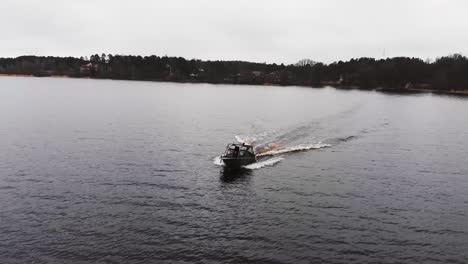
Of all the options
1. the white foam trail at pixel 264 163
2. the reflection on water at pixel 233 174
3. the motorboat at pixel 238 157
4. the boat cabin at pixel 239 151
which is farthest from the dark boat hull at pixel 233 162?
the white foam trail at pixel 264 163

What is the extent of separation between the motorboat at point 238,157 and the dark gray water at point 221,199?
2432mm

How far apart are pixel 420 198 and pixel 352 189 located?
866 cm

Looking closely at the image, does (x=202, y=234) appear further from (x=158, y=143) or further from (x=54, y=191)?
(x=158, y=143)

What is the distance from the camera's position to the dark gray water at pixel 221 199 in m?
40.4

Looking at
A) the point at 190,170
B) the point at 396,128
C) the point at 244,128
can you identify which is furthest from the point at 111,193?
the point at 396,128

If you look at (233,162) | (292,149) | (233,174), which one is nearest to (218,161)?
(233,162)

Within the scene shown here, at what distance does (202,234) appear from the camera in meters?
43.2

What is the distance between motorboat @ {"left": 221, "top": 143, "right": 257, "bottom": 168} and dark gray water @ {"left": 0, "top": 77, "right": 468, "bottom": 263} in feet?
7.98

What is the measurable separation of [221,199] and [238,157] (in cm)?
1629

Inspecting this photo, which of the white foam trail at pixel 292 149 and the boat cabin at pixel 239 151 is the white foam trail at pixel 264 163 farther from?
the white foam trail at pixel 292 149

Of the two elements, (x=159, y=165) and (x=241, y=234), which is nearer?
(x=241, y=234)

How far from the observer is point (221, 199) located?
5384 centimetres

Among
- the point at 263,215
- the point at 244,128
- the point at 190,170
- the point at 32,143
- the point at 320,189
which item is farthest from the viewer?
the point at 244,128

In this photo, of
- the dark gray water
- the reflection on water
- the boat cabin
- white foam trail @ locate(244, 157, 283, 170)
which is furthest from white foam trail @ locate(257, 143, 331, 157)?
the reflection on water
